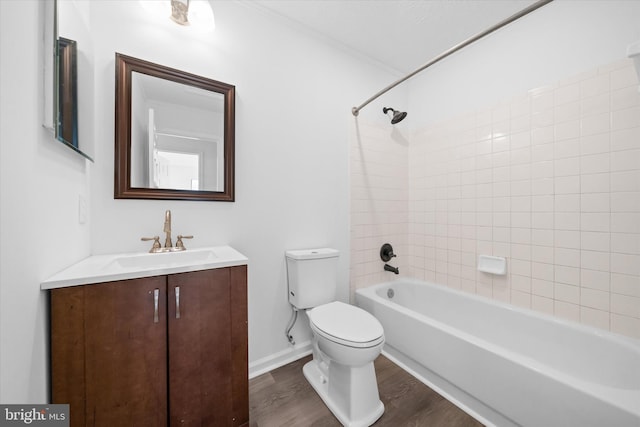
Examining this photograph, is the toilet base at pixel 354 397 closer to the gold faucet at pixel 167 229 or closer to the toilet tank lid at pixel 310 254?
the toilet tank lid at pixel 310 254

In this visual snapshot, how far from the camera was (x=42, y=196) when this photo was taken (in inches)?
30.7

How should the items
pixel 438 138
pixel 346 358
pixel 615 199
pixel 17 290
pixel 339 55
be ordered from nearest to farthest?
1. pixel 17 290
2. pixel 346 358
3. pixel 615 199
4. pixel 339 55
5. pixel 438 138

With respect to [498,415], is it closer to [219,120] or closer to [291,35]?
[219,120]

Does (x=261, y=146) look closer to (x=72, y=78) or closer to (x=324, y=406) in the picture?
(x=72, y=78)

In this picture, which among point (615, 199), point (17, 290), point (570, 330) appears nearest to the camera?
point (17, 290)

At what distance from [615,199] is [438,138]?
123 centimetres

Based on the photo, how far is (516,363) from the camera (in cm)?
112

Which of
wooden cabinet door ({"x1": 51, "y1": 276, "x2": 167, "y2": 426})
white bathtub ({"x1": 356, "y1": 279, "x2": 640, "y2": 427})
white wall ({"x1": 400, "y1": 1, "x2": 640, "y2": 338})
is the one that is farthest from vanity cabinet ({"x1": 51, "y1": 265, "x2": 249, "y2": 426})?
white wall ({"x1": 400, "y1": 1, "x2": 640, "y2": 338})

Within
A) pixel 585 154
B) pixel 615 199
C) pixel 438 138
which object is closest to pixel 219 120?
pixel 438 138

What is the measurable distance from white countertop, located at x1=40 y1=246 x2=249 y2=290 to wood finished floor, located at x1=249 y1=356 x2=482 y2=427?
90 centimetres

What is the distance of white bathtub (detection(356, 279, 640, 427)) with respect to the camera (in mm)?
963

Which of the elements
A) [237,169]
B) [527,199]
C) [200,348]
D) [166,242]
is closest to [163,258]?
[166,242]

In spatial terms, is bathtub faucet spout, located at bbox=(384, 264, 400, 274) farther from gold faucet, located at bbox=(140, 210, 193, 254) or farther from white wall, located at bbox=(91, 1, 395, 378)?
gold faucet, located at bbox=(140, 210, 193, 254)

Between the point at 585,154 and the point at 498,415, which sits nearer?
the point at 498,415
